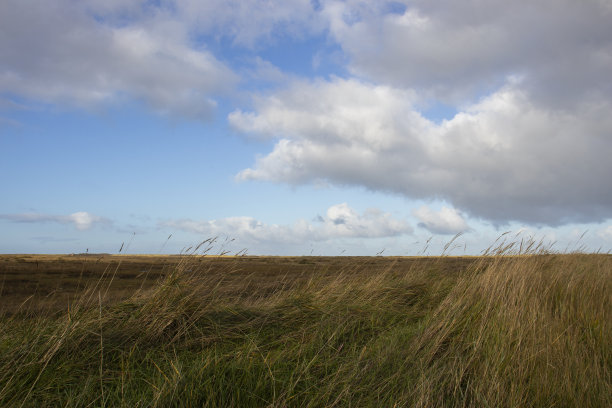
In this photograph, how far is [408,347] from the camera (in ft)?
13.8

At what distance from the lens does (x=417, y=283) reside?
26.1 ft

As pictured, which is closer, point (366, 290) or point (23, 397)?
point (23, 397)

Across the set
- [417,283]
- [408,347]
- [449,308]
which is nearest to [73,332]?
[408,347]

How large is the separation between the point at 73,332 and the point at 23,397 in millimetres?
690

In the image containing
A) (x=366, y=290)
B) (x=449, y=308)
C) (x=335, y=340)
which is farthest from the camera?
(x=366, y=290)

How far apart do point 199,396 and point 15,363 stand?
161 centimetres

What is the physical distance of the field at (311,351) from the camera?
10.5ft

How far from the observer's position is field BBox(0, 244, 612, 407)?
3.21 meters

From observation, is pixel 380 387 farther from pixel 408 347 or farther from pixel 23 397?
pixel 23 397

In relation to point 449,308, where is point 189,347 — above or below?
below

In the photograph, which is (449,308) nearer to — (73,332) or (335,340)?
(335,340)

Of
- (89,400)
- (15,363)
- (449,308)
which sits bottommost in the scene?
(89,400)

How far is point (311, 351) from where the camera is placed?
4199mm

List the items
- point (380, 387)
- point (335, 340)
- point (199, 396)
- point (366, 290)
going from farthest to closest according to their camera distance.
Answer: point (366, 290) < point (335, 340) < point (380, 387) < point (199, 396)
